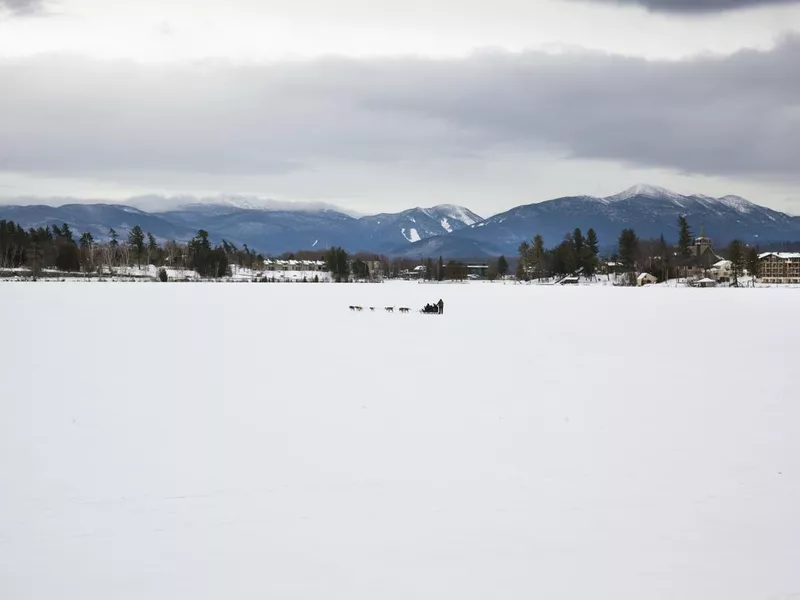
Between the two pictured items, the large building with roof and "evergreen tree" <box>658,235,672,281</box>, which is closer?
"evergreen tree" <box>658,235,672,281</box>

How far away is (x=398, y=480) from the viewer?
10664mm

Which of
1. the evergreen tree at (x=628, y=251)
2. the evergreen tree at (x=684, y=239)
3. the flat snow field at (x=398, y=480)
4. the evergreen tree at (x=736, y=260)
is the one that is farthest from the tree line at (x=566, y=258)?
the flat snow field at (x=398, y=480)

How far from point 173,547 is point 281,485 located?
2315 mm

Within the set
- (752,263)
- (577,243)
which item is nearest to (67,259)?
(577,243)

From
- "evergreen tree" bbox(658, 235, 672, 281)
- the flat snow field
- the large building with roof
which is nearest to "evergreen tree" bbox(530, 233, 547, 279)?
"evergreen tree" bbox(658, 235, 672, 281)

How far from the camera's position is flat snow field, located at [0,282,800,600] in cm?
764

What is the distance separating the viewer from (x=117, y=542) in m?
8.33

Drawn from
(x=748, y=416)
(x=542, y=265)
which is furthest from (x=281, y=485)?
(x=542, y=265)

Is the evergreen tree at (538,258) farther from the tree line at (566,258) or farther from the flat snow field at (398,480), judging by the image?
the flat snow field at (398,480)

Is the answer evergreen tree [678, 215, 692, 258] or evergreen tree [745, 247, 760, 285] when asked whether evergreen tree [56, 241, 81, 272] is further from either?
evergreen tree [745, 247, 760, 285]

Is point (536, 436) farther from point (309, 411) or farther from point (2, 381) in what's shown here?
point (2, 381)

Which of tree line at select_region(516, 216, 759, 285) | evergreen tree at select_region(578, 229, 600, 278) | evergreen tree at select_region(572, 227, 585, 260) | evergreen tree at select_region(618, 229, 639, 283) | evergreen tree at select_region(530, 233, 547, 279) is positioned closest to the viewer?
tree line at select_region(516, 216, 759, 285)

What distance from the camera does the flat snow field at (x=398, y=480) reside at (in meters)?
7.64

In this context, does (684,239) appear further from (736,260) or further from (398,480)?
(398,480)
